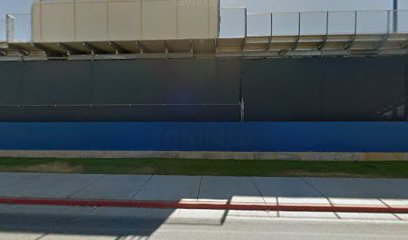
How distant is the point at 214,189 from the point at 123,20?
31.6 feet

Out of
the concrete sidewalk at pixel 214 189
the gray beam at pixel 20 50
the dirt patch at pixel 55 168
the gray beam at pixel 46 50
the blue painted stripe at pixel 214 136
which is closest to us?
the concrete sidewalk at pixel 214 189

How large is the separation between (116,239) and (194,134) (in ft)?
27.9

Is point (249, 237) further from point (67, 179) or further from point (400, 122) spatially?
point (400, 122)

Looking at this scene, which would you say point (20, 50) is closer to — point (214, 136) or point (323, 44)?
point (214, 136)

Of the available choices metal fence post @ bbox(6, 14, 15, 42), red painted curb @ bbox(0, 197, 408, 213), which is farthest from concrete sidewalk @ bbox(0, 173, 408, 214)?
metal fence post @ bbox(6, 14, 15, 42)

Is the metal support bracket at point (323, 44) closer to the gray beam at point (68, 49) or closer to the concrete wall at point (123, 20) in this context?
the concrete wall at point (123, 20)

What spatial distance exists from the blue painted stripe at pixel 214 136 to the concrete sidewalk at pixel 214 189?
11.7ft

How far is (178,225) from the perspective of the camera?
5910 mm

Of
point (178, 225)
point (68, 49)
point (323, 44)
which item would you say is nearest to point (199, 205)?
point (178, 225)

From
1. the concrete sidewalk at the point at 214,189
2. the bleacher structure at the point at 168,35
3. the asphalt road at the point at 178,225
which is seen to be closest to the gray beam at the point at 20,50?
the bleacher structure at the point at 168,35

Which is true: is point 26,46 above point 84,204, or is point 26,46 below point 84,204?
above

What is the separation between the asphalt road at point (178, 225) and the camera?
537 centimetres

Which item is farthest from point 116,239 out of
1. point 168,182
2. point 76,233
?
point 168,182

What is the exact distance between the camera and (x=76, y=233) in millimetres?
5371
